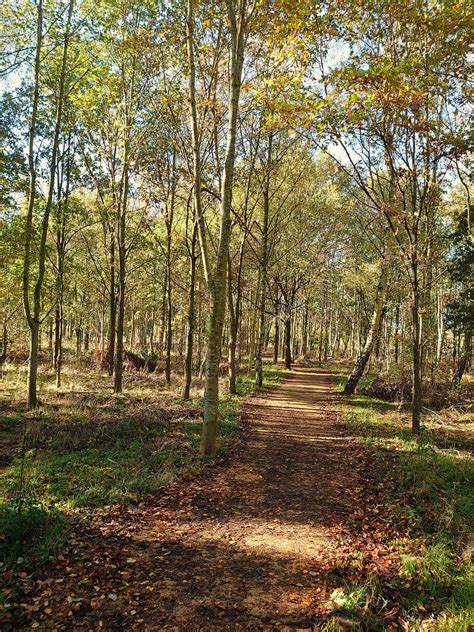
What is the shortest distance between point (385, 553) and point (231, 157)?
7329 mm

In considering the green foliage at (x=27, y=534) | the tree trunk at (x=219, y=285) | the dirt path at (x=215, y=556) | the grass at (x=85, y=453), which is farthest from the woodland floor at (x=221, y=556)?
the tree trunk at (x=219, y=285)

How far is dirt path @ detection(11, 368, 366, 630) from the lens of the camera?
3758 millimetres

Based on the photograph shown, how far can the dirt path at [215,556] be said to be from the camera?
3758 mm

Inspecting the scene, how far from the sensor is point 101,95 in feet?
45.7

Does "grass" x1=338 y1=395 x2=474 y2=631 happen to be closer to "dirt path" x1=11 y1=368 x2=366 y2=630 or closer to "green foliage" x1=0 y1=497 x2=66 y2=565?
"dirt path" x1=11 y1=368 x2=366 y2=630

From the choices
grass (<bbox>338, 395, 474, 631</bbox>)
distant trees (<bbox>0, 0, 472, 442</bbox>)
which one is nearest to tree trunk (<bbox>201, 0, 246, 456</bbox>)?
distant trees (<bbox>0, 0, 472, 442</bbox>)

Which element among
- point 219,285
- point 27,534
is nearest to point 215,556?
point 27,534

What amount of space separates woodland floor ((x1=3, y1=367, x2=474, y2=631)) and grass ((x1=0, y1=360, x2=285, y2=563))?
1.38ft

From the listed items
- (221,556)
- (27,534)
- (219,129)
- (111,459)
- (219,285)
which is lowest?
(221,556)

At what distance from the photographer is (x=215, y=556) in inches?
191

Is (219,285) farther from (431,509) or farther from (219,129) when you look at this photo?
(219,129)

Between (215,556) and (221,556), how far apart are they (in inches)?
2.9

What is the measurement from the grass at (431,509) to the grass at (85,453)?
374 centimetres

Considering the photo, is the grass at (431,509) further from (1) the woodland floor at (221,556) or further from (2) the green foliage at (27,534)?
(2) the green foliage at (27,534)
